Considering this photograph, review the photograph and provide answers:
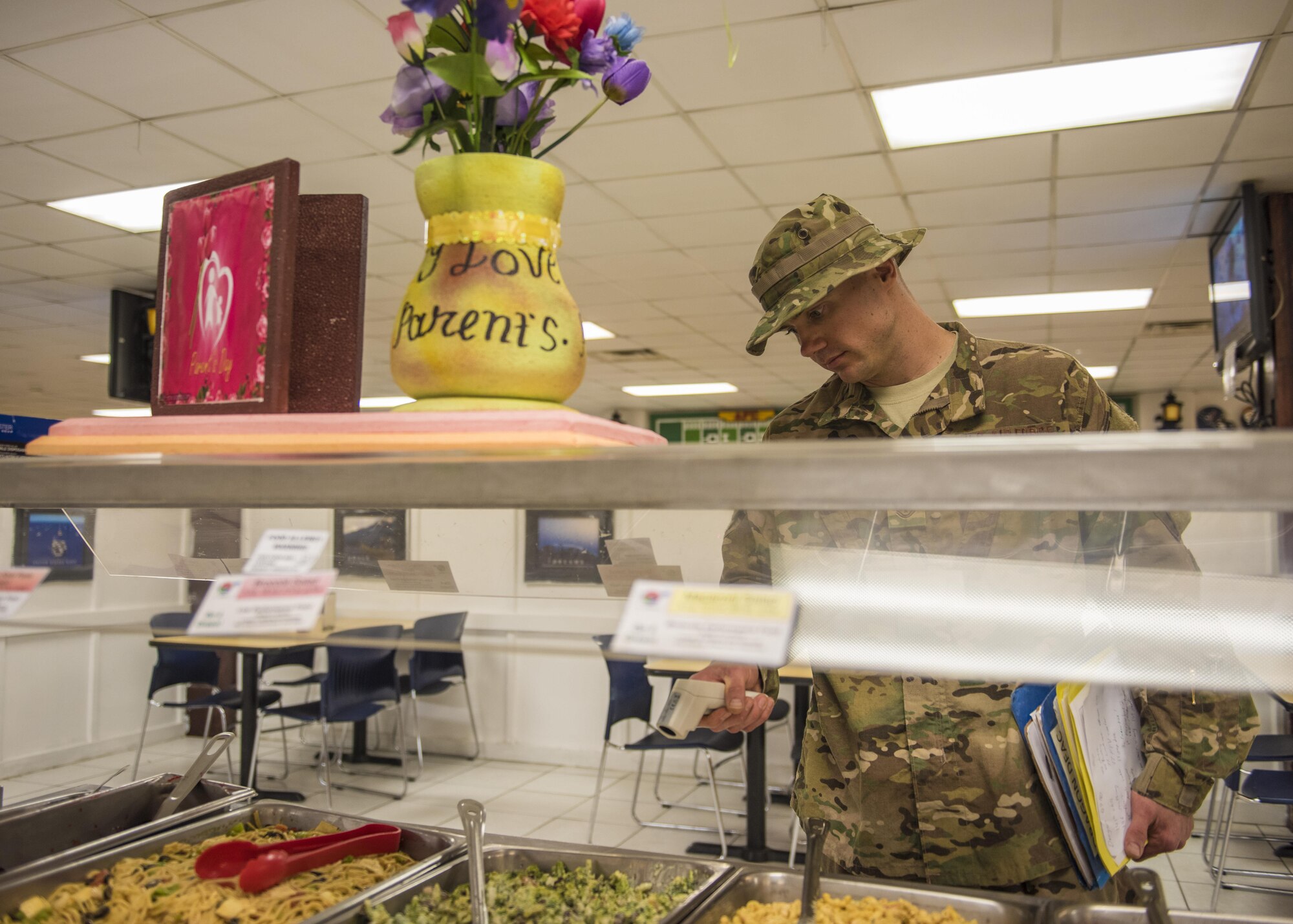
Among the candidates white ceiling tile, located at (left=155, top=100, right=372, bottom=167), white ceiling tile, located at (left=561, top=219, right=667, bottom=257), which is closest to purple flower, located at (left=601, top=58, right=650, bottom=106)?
white ceiling tile, located at (left=155, top=100, right=372, bottom=167)

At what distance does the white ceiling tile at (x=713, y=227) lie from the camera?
481cm

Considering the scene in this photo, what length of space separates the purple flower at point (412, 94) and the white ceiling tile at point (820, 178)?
11.2 feet

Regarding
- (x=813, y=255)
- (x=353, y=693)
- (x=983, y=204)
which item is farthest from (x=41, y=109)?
(x=983, y=204)

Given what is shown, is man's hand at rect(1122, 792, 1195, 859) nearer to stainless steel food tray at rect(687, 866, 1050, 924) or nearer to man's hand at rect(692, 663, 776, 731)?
stainless steel food tray at rect(687, 866, 1050, 924)

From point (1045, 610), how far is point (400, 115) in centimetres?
80

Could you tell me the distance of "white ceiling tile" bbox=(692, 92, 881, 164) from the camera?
3.56 meters

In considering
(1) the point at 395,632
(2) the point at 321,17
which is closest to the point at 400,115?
(1) the point at 395,632

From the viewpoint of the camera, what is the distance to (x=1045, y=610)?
865 millimetres

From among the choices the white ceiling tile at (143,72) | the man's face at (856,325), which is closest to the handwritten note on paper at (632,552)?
the man's face at (856,325)

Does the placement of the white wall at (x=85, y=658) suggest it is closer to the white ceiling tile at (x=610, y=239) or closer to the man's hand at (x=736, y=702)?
the man's hand at (x=736, y=702)

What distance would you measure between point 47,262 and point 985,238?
5.57 metres

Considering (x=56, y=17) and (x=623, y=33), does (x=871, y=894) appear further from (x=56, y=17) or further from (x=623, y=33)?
(x=56, y=17)

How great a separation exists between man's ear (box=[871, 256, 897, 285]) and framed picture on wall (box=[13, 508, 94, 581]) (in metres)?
1.25

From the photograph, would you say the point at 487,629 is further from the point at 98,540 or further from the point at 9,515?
the point at 9,515
